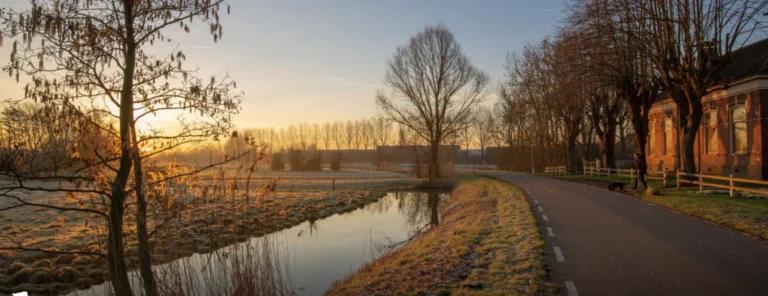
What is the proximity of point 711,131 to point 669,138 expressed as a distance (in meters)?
6.46

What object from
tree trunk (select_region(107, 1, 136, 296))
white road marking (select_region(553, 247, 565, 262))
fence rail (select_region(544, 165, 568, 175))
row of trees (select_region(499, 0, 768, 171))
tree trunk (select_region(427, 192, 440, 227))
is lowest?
tree trunk (select_region(427, 192, 440, 227))

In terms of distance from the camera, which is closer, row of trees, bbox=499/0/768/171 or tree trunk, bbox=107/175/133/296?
tree trunk, bbox=107/175/133/296

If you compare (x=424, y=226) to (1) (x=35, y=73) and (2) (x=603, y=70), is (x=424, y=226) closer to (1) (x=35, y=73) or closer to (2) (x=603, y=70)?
(2) (x=603, y=70)

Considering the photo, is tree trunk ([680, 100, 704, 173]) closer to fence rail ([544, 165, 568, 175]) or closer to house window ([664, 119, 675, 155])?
house window ([664, 119, 675, 155])

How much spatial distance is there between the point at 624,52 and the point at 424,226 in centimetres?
1163

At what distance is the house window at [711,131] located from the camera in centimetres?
2850

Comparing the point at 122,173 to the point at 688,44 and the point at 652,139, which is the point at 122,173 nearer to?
the point at 688,44

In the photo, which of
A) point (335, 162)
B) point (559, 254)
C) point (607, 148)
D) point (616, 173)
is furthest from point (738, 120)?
point (335, 162)

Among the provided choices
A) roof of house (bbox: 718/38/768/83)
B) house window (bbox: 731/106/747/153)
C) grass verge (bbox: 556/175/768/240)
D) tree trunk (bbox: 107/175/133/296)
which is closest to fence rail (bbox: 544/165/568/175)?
house window (bbox: 731/106/747/153)

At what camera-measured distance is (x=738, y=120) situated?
25922 mm

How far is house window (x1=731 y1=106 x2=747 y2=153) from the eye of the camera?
25484 millimetres

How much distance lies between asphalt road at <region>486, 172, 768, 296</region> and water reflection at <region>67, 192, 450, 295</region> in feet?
14.2

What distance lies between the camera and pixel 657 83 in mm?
21141

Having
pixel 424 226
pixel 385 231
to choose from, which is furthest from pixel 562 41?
pixel 385 231
